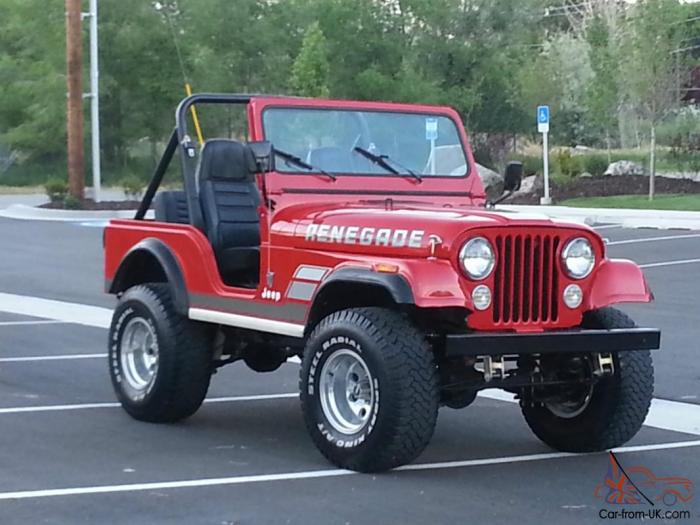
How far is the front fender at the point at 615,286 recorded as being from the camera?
25.7 ft

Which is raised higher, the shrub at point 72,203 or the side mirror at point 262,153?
the side mirror at point 262,153

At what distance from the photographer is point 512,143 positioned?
45.3 m

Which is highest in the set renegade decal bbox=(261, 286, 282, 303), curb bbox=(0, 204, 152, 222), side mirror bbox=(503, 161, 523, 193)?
side mirror bbox=(503, 161, 523, 193)

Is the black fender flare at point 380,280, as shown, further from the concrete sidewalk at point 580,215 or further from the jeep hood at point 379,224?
the concrete sidewalk at point 580,215

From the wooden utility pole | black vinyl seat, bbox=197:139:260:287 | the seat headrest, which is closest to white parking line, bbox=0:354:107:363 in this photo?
black vinyl seat, bbox=197:139:260:287

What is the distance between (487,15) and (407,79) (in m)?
5.64

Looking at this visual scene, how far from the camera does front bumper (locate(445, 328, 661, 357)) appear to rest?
7254 mm

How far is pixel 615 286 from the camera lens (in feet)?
25.9

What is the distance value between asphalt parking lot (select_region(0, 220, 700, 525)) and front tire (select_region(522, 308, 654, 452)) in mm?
125

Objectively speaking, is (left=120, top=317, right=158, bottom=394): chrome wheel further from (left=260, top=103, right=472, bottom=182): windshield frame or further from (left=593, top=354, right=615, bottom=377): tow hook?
(left=593, top=354, right=615, bottom=377): tow hook

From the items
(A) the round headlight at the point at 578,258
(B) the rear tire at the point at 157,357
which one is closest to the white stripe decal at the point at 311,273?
(B) the rear tire at the point at 157,357

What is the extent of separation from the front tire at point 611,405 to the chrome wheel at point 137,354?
8.45 ft

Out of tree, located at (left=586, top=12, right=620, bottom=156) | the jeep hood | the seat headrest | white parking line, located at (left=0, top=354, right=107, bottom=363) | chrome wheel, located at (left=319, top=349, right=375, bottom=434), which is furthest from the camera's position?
tree, located at (left=586, top=12, right=620, bottom=156)

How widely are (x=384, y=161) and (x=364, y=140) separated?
0.20 meters
